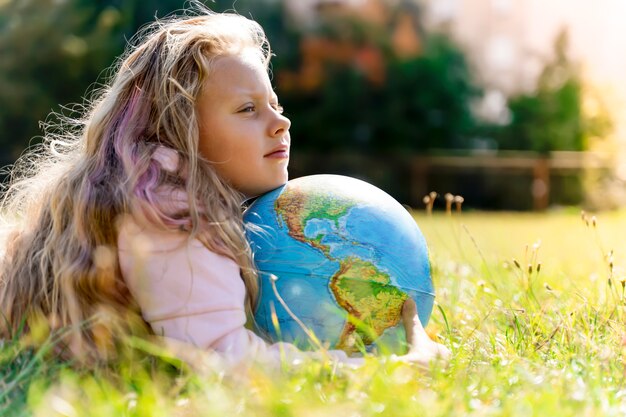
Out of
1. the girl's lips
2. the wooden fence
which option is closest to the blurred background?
the wooden fence

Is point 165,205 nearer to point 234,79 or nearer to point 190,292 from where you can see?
point 190,292

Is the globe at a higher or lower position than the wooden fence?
higher

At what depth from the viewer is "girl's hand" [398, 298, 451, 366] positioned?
3.32 m

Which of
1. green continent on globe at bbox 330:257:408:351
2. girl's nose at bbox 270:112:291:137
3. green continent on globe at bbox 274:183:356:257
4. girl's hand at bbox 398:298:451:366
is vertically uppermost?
girl's nose at bbox 270:112:291:137

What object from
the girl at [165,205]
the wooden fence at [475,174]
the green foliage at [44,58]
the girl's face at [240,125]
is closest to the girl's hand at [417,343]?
the girl at [165,205]

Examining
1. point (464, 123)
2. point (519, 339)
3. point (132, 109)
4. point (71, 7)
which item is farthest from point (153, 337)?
point (464, 123)

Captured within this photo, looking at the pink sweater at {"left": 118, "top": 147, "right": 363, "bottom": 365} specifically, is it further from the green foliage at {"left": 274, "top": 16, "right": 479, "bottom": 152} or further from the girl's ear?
the green foliage at {"left": 274, "top": 16, "right": 479, "bottom": 152}

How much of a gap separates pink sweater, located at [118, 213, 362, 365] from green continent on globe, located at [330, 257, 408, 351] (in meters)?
0.25

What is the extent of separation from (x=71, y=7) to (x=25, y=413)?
21255 millimetres

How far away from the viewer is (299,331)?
141 inches

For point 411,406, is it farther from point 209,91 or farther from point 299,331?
point 209,91

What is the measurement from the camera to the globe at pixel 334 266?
361 centimetres

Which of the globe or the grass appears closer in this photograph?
the grass

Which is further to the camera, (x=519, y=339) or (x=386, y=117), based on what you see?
(x=386, y=117)
